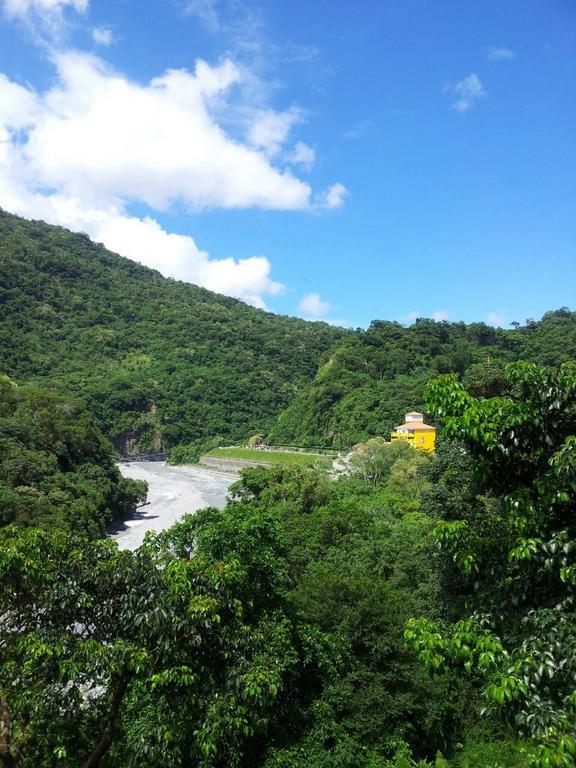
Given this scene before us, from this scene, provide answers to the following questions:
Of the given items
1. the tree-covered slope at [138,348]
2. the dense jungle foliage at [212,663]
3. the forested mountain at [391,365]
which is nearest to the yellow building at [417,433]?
the forested mountain at [391,365]

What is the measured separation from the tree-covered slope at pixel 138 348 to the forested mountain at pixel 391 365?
77.8 feet

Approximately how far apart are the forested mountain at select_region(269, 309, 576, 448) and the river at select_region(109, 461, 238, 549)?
15.2m

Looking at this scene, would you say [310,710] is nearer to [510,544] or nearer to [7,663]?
[7,663]

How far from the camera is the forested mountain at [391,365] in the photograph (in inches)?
2734

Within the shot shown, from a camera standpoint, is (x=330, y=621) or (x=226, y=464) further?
(x=226, y=464)

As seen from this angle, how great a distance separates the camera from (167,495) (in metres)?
60.4

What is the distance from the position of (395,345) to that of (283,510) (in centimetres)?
6116

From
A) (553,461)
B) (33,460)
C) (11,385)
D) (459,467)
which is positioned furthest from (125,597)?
(11,385)

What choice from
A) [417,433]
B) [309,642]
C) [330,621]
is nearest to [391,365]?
[417,433]

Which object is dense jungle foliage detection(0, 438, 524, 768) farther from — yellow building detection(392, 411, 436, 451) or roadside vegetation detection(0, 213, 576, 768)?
yellow building detection(392, 411, 436, 451)

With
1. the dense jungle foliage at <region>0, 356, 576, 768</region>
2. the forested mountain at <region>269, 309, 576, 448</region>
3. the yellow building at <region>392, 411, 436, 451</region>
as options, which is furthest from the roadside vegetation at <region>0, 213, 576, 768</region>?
the forested mountain at <region>269, 309, 576, 448</region>

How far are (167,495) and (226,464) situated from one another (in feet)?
61.4

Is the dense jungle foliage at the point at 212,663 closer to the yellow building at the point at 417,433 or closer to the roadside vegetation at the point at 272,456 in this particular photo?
the roadside vegetation at the point at 272,456

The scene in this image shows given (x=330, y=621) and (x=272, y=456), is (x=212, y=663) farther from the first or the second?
(x=272, y=456)
